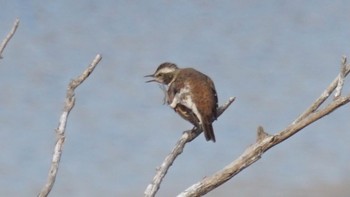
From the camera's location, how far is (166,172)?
554 cm

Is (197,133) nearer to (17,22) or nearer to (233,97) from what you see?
(233,97)

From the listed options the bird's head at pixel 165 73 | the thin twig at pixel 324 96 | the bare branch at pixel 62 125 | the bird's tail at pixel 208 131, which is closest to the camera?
the bare branch at pixel 62 125

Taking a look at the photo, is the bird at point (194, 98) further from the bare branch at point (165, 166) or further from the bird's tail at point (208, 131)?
the bare branch at point (165, 166)

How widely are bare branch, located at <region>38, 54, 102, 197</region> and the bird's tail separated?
3503mm

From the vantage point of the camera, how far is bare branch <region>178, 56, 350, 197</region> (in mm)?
4953

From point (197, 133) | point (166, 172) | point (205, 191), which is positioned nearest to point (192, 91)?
point (197, 133)

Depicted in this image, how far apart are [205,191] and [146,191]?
0.55 m

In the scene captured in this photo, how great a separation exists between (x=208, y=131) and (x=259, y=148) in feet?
11.4

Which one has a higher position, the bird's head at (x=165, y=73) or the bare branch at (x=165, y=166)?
the bird's head at (x=165, y=73)

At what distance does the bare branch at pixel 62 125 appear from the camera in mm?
4852

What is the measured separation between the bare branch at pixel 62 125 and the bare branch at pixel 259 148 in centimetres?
96

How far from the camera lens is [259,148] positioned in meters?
5.08

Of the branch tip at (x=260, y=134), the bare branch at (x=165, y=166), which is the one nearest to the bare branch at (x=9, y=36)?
the bare branch at (x=165, y=166)

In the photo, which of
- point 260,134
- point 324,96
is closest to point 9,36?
point 260,134
